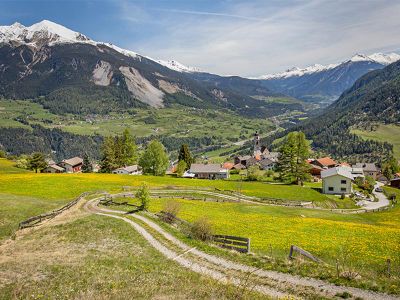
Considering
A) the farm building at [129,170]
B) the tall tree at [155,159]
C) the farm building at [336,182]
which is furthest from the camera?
the farm building at [129,170]

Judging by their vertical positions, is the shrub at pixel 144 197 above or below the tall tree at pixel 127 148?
below

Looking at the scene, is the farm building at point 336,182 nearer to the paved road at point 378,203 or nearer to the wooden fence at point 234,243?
the paved road at point 378,203

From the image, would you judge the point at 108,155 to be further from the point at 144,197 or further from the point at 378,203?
the point at 378,203

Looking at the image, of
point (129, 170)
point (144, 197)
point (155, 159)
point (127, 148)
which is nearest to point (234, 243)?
point (144, 197)

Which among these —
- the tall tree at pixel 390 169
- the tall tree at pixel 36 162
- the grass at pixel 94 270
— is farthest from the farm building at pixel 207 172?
the grass at pixel 94 270

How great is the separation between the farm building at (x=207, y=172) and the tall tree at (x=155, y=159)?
88.4 feet

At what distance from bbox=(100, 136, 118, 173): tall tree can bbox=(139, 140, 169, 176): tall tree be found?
36.1ft

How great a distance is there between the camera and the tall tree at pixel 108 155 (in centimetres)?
11544

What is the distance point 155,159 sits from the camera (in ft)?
365

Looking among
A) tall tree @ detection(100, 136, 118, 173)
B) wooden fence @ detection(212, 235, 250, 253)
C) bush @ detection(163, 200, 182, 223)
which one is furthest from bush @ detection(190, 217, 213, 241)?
tall tree @ detection(100, 136, 118, 173)

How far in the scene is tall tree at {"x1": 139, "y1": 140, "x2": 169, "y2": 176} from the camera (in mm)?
111062

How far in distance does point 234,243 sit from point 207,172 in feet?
360

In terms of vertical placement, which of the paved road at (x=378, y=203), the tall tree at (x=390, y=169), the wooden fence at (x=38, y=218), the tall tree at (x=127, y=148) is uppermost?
the tall tree at (x=127, y=148)

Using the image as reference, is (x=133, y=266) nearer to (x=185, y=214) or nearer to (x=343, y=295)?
(x=343, y=295)
